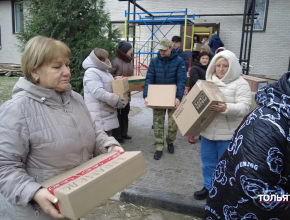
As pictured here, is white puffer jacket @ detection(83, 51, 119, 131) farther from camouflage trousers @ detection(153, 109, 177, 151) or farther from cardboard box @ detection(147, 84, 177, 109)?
camouflage trousers @ detection(153, 109, 177, 151)

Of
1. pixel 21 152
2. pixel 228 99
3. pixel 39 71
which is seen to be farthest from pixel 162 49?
pixel 21 152

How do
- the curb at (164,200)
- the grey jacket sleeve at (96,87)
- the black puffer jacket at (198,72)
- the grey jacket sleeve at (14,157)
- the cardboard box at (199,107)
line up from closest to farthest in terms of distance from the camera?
the grey jacket sleeve at (14,157), the cardboard box at (199,107), the curb at (164,200), the grey jacket sleeve at (96,87), the black puffer jacket at (198,72)

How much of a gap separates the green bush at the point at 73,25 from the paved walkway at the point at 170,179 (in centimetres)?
167

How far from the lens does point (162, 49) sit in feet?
13.3

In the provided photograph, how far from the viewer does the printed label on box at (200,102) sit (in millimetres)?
2582

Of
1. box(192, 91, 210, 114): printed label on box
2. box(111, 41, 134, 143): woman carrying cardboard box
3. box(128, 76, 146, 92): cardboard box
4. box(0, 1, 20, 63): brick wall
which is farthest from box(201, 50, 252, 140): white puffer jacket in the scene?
box(0, 1, 20, 63): brick wall

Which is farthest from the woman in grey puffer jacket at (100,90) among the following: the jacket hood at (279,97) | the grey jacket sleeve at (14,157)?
the jacket hood at (279,97)

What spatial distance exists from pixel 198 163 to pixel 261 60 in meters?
8.28

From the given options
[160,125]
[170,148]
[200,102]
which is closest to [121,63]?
[160,125]

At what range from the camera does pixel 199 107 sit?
2.70 meters

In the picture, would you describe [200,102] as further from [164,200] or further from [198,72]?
[198,72]

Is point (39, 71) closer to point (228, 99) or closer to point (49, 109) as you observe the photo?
point (49, 109)

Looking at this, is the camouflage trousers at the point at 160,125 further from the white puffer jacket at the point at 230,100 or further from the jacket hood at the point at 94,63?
the white puffer jacket at the point at 230,100

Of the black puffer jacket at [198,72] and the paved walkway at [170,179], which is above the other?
the black puffer jacket at [198,72]
